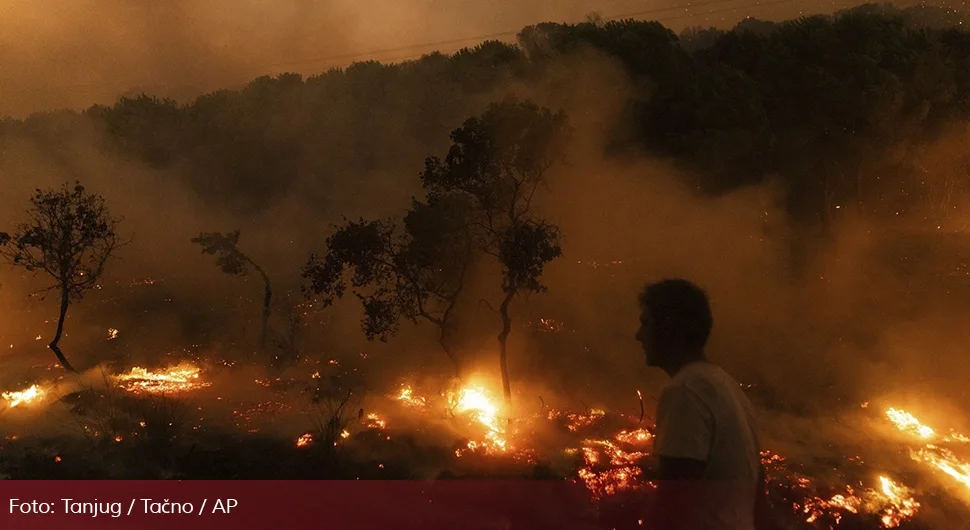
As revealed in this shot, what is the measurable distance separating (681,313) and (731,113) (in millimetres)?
13599

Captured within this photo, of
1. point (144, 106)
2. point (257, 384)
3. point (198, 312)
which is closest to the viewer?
point (257, 384)

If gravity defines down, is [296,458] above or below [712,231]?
below

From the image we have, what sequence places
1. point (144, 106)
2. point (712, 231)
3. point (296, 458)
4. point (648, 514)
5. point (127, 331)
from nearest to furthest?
point (648, 514) → point (296, 458) → point (127, 331) → point (712, 231) → point (144, 106)

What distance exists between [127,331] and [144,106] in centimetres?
1415

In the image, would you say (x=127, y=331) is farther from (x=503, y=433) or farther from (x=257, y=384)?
(x=503, y=433)

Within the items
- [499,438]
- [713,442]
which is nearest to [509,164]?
[499,438]

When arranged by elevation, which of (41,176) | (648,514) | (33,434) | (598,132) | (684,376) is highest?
(41,176)

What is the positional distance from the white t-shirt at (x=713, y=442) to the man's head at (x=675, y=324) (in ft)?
0.89

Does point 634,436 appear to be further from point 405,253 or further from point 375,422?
point 405,253

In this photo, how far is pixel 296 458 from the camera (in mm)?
7414

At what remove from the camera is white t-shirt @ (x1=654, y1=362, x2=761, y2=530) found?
2.16m

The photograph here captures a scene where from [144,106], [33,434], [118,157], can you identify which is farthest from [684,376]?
[144,106]

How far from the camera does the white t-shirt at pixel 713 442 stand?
2156 mm

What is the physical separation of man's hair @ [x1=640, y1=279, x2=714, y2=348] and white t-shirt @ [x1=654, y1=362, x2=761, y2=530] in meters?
0.29
